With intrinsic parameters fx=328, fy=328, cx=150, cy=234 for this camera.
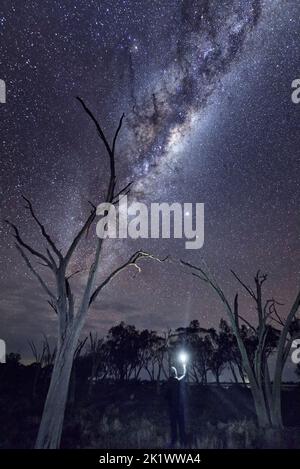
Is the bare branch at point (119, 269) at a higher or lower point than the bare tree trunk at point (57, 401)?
higher

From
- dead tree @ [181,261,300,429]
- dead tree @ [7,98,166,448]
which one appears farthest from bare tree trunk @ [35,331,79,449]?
dead tree @ [181,261,300,429]

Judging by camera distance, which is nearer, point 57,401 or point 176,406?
point 57,401

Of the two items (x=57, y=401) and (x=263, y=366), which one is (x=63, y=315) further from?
(x=263, y=366)

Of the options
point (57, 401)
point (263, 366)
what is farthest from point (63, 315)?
point (263, 366)

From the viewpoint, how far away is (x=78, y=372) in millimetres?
49406

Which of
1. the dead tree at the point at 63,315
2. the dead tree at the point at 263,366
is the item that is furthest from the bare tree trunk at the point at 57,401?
the dead tree at the point at 263,366

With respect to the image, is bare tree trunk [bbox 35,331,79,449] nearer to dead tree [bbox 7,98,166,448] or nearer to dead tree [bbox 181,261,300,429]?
dead tree [bbox 7,98,166,448]

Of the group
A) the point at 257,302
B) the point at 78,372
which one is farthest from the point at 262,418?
the point at 78,372

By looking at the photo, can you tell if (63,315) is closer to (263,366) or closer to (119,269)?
(119,269)

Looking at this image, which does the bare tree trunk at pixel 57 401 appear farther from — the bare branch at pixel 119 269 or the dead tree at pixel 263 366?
the dead tree at pixel 263 366

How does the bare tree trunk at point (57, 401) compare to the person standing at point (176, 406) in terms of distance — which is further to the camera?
the person standing at point (176, 406)

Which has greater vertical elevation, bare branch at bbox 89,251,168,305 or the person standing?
bare branch at bbox 89,251,168,305
